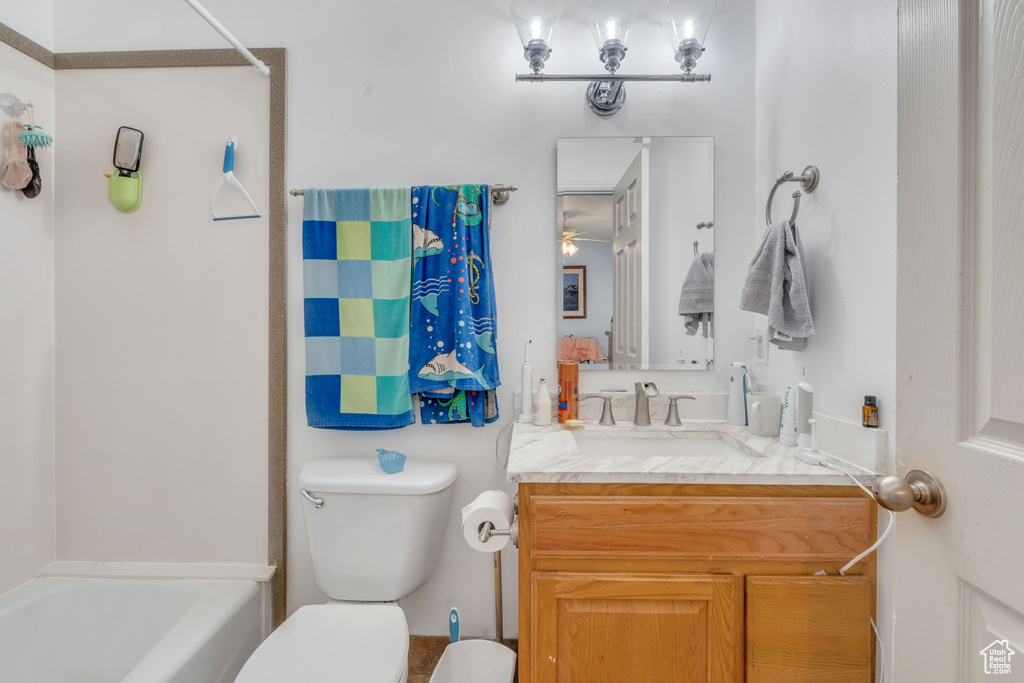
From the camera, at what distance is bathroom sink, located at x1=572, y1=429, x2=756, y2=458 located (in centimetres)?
131

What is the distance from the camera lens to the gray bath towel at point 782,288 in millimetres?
1188

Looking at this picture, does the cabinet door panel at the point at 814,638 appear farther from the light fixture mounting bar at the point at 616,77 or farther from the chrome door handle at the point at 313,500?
the light fixture mounting bar at the point at 616,77

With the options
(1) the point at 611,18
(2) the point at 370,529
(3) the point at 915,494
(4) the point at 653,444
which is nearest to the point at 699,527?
(4) the point at 653,444

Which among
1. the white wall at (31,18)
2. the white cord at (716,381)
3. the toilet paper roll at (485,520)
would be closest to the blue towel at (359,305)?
the toilet paper roll at (485,520)

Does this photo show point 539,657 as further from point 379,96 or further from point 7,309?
point 7,309

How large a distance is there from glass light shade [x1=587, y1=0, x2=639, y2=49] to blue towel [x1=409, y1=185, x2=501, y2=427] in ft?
1.89

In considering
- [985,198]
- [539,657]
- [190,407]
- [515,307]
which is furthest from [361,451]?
[985,198]

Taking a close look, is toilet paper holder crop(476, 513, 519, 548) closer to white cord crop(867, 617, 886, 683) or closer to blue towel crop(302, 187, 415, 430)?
blue towel crop(302, 187, 415, 430)

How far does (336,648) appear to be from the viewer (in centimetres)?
114

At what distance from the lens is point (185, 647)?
1200mm

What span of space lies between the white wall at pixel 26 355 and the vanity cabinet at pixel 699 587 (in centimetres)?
165

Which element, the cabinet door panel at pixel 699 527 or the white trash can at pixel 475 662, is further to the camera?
the white trash can at pixel 475 662

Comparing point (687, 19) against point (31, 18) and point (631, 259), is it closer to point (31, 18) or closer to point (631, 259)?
point (631, 259)

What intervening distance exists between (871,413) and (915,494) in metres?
0.55
